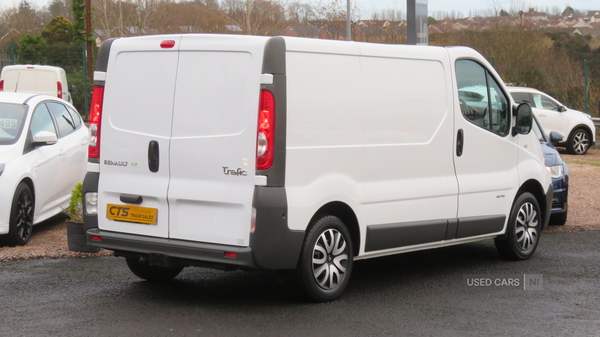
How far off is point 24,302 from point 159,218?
4.17 ft

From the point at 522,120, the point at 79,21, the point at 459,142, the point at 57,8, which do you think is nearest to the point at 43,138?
the point at 459,142

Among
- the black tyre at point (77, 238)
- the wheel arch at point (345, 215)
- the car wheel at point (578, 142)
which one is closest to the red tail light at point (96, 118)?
the black tyre at point (77, 238)

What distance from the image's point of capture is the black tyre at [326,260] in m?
5.81

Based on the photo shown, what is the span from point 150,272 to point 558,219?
19.5 feet

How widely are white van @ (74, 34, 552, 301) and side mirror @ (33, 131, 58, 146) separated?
290cm

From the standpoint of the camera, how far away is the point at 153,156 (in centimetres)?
584

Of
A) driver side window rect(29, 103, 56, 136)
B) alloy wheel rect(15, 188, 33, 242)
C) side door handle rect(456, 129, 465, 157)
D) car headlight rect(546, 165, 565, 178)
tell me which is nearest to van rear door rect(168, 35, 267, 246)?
side door handle rect(456, 129, 465, 157)

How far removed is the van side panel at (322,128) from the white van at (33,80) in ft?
53.2

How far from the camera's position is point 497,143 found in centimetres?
754

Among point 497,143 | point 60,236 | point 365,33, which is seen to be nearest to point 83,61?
point 365,33

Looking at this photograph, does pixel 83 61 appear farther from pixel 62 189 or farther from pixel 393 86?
pixel 393 86

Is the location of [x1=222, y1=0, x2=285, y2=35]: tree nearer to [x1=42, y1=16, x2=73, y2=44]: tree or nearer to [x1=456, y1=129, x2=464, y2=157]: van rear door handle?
[x1=42, y1=16, x2=73, y2=44]: tree

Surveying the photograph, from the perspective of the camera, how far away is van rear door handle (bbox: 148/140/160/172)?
582 cm

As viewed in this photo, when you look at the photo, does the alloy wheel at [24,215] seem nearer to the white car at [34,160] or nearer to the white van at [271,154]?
the white car at [34,160]
